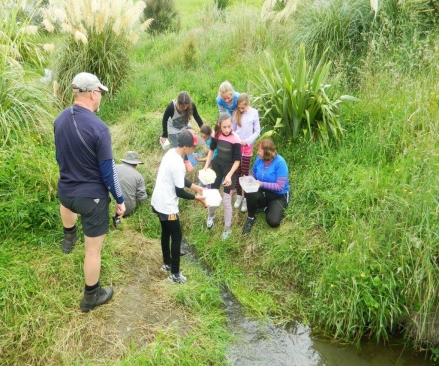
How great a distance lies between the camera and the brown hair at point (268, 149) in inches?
192

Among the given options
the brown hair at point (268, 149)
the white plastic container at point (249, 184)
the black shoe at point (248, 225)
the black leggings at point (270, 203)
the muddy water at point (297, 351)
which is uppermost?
the brown hair at point (268, 149)

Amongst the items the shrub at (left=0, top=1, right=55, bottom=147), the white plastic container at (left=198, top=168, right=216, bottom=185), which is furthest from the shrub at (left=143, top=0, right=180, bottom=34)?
the white plastic container at (left=198, top=168, right=216, bottom=185)

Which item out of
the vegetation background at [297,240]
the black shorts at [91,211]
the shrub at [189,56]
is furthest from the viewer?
the shrub at [189,56]

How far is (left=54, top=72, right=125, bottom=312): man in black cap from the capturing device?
10.8 ft

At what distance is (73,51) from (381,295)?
6468 mm

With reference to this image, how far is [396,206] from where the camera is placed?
4133 millimetres

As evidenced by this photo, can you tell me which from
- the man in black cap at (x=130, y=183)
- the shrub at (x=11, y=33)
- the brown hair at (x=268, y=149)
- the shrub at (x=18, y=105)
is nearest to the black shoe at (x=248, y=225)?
the brown hair at (x=268, y=149)

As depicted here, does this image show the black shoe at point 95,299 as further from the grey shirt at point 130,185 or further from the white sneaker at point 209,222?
the white sneaker at point 209,222

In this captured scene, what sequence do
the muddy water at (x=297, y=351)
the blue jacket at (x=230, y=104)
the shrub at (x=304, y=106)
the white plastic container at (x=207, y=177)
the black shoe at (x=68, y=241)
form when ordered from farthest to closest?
the blue jacket at (x=230, y=104), the shrub at (x=304, y=106), the white plastic container at (x=207, y=177), the black shoe at (x=68, y=241), the muddy water at (x=297, y=351)

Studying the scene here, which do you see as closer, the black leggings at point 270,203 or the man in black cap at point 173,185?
the man in black cap at point 173,185

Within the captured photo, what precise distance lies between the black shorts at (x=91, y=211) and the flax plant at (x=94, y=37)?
4507mm

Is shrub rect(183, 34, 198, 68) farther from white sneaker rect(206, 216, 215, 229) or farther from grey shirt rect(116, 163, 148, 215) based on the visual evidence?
white sneaker rect(206, 216, 215, 229)

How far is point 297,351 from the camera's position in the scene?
3.92 m

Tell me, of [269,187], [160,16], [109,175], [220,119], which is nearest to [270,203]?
[269,187]
